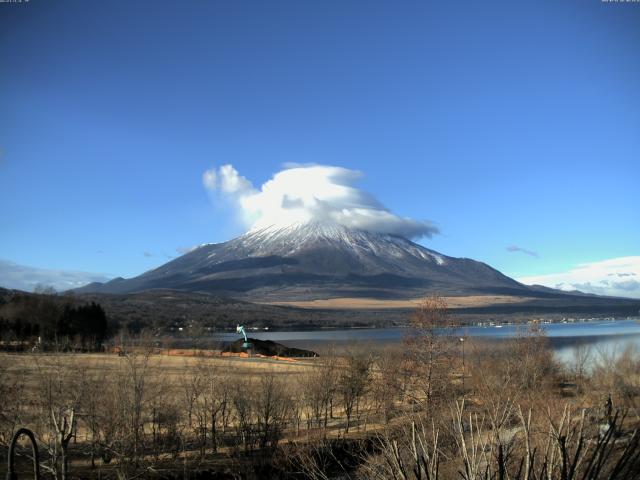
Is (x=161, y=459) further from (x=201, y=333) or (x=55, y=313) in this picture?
(x=201, y=333)

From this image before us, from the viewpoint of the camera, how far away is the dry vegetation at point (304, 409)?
24453 mm

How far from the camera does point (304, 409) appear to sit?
48.2m

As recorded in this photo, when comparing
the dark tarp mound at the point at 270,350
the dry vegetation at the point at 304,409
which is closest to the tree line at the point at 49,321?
the dark tarp mound at the point at 270,350

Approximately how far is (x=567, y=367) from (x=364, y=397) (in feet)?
86.0

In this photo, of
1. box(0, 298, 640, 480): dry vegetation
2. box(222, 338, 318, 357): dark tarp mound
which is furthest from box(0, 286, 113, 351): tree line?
box(0, 298, 640, 480): dry vegetation

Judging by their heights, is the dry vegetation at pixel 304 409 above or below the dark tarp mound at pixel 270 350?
above

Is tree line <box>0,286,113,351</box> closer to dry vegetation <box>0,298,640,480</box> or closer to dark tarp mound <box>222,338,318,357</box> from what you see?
dark tarp mound <box>222,338,318,357</box>

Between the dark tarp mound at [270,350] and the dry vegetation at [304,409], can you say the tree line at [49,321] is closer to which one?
the dark tarp mound at [270,350]

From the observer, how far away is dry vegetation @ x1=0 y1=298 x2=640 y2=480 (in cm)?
2445

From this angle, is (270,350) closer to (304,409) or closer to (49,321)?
(49,321)

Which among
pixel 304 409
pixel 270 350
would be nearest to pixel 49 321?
pixel 270 350

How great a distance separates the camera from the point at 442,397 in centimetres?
3978

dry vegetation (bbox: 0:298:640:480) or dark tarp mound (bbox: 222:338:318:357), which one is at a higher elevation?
dry vegetation (bbox: 0:298:640:480)

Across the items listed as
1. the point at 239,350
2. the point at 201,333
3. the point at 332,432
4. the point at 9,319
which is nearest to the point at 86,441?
the point at 332,432
